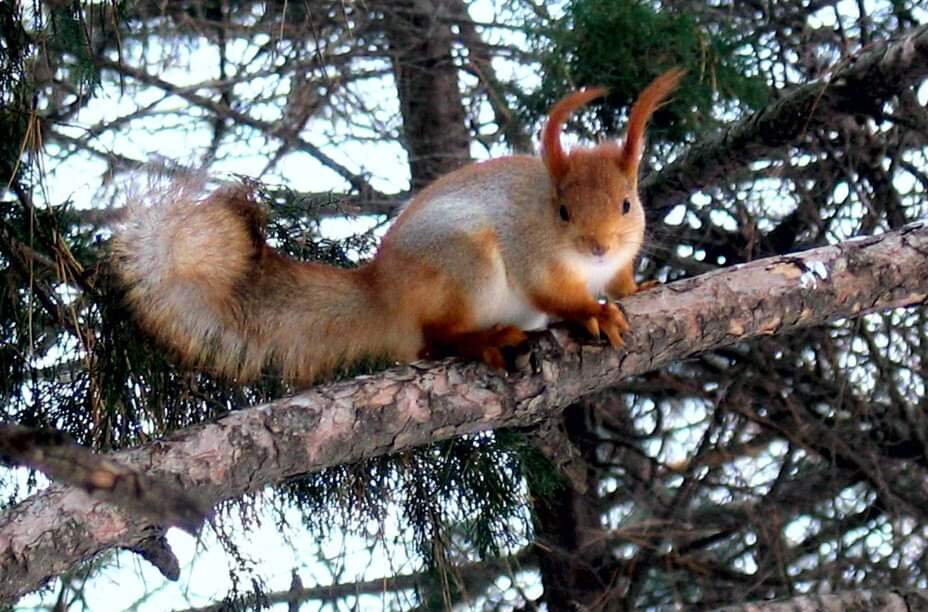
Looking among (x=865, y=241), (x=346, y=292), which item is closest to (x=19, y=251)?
(x=346, y=292)

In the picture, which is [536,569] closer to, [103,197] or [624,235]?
[624,235]

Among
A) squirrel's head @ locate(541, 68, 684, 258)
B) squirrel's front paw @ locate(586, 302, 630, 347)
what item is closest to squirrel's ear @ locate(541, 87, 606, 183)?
squirrel's head @ locate(541, 68, 684, 258)

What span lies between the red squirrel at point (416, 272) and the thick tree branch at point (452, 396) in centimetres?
5

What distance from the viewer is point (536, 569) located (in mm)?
2750

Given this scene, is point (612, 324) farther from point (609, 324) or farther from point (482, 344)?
point (482, 344)

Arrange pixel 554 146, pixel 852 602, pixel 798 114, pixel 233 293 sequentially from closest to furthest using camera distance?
1. pixel 233 293
2. pixel 554 146
3. pixel 852 602
4. pixel 798 114

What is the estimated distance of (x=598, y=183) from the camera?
1.87m

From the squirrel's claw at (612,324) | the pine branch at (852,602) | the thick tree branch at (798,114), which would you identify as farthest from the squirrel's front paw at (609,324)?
the thick tree branch at (798,114)

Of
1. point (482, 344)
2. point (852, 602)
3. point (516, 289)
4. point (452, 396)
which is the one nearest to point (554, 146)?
point (516, 289)

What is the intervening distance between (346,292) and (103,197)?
354mm

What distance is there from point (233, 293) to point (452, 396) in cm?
35

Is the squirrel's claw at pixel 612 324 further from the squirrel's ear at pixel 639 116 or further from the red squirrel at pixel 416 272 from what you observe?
the squirrel's ear at pixel 639 116

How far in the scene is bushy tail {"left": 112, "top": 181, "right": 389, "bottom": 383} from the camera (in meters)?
1.70

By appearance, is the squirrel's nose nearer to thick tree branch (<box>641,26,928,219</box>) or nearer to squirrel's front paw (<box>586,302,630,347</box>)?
squirrel's front paw (<box>586,302,630,347</box>)
